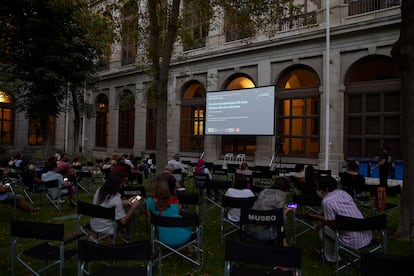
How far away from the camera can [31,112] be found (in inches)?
793

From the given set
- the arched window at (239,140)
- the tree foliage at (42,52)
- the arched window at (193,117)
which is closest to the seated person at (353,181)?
the arched window at (239,140)

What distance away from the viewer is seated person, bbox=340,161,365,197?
9016 mm

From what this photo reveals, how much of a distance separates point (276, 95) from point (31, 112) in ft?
42.4

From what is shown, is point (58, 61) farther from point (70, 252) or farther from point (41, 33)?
point (70, 252)

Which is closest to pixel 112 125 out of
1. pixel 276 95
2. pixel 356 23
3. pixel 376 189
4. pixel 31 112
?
pixel 31 112

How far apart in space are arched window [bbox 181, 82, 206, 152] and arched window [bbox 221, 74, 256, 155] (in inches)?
75.2

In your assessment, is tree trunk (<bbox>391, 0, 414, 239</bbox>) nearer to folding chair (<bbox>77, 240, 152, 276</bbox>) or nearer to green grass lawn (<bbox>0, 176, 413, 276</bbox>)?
green grass lawn (<bbox>0, 176, 413, 276</bbox>)

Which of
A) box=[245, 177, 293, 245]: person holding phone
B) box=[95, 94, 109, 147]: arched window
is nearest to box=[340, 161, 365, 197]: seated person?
box=[245, 177, 293, 245]: person holding phone

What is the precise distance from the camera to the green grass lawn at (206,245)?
17.9ft

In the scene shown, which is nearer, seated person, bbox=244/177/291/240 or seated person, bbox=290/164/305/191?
seated person, bbox=244/177/291/240

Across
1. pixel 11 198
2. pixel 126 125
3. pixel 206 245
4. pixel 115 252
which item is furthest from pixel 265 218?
pixel 126 125

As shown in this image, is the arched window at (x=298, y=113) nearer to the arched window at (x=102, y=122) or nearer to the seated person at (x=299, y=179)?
the seated person at (x=299, y=179)

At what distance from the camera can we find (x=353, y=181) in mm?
9180

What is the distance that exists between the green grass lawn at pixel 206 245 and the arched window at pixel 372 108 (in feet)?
26.7
